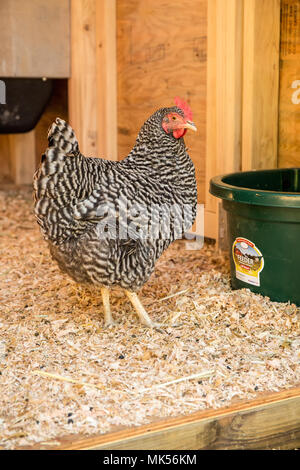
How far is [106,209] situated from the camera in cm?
225

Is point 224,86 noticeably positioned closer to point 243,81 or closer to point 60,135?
point 243,81

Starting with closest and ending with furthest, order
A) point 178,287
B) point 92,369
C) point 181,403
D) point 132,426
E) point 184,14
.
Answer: point 132,426
point 181,403
point 92,369
point 178,287
point 184,14

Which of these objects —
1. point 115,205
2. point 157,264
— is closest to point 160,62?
point 157,264

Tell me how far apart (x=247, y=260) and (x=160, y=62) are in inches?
62.7

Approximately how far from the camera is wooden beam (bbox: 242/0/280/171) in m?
3.10

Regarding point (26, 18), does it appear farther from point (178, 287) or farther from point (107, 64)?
point (178, 287)

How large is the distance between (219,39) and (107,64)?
1.04 meters

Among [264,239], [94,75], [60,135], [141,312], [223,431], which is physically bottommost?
[223,431]

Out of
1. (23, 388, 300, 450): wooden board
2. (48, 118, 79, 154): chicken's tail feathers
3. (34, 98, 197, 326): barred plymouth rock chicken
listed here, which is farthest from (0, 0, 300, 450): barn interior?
(48, 118, 79, 154): chicken's tail feathers

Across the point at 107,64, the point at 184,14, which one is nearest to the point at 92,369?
the point at 184,14

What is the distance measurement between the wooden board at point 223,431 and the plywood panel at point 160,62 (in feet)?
6.28

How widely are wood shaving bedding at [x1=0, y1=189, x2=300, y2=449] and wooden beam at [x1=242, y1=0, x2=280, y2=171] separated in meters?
0.63

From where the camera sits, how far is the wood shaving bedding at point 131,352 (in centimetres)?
179
